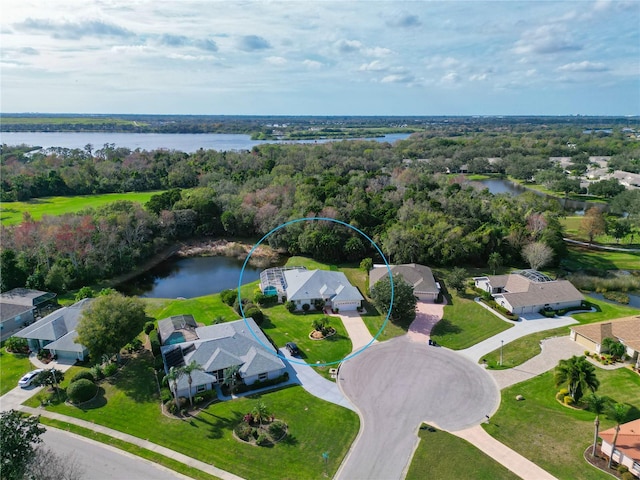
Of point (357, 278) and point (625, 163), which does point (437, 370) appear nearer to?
point (357, 278)

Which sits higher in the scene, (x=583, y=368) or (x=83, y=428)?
(x=583, y=368)

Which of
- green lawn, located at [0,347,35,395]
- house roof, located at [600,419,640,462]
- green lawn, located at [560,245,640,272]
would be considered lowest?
green lawn, located at [0,347,35,395]

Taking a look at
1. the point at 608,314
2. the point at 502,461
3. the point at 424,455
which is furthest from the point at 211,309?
the point at 608,314

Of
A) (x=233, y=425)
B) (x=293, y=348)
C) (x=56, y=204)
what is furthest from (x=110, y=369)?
(x=56, y=204)

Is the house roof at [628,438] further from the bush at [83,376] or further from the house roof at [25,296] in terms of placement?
the house roof at [25,296]

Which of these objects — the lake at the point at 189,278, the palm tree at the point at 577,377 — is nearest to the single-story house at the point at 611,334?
the palm tree at the point at 577,377

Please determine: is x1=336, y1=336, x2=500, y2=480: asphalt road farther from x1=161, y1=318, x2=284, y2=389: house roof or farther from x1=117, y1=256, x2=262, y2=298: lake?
x1=117, y1=256, x2=262, y2=298: lake

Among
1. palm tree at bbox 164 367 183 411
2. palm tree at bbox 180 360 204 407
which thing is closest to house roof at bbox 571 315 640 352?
palm tree at bbox 180 360 204 407
